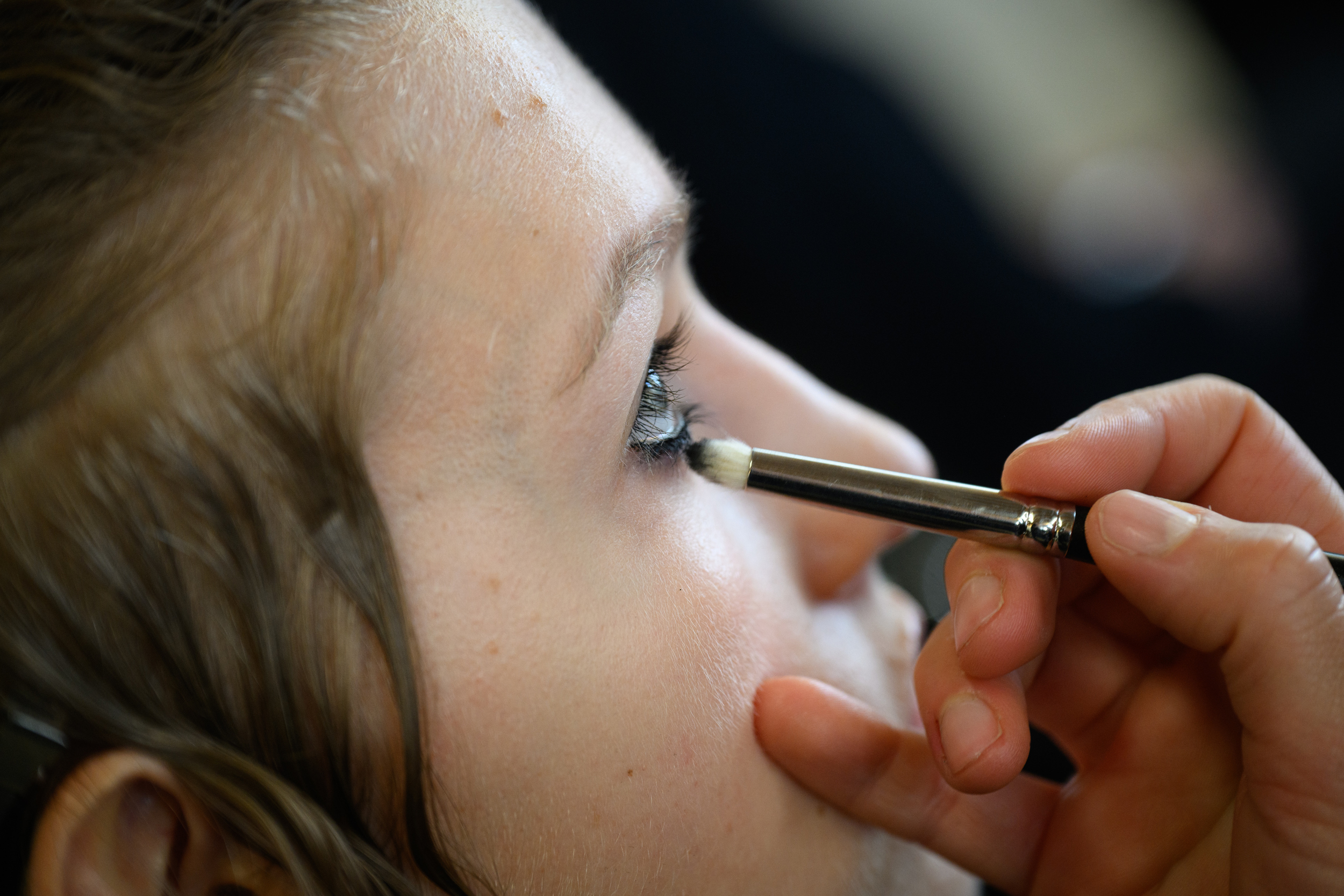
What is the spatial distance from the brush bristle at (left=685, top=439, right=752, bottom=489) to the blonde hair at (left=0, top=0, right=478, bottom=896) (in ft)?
0.58

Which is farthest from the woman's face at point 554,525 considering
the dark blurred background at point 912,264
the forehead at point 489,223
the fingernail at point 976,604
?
the dark blurred background at point 912,264

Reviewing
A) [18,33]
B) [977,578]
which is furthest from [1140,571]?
[18,33]

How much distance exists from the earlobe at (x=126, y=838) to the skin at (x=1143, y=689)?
0.28 metres

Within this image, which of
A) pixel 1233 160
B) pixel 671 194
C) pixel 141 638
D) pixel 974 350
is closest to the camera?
pixel 141 638

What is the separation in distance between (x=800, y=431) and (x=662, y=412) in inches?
5.2

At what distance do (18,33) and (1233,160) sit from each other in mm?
1250

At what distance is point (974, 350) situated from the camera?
1.03 metres

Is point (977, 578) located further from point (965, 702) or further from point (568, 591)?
point (568, 591)

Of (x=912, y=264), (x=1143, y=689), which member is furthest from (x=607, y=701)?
(x=912, y=264)

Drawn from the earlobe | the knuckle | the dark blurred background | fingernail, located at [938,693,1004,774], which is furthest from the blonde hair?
the dark blurred background

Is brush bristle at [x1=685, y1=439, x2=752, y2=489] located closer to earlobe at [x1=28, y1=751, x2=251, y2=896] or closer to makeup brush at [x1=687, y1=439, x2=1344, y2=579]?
makeup brush at [x1=687, y1=439, x2=1344, y2=579]

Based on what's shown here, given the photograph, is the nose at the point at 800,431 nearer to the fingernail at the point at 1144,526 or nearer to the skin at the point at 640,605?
the skin at the point at 640,605

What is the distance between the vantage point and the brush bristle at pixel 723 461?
49cm

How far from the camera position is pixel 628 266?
1.54 feet
